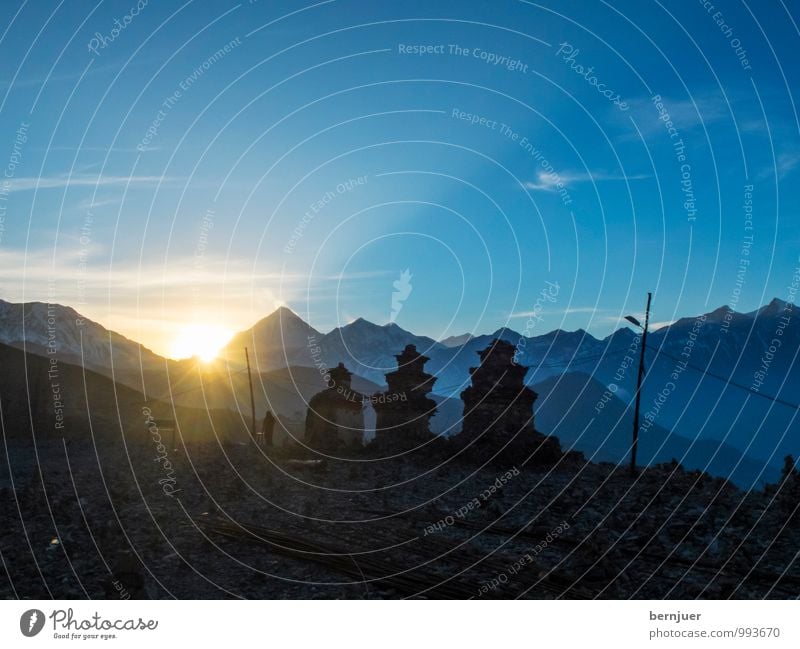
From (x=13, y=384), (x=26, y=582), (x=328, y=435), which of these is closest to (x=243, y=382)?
(x=13, y=384)

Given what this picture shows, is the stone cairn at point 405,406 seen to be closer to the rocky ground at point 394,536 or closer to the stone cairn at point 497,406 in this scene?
the stone cairn at point 497,406

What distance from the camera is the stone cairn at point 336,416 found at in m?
46.6

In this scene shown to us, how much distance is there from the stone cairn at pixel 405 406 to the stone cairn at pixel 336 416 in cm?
267

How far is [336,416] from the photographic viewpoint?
1850 inches

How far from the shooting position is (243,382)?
14338 cm

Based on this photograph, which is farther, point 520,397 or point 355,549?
point 520,397

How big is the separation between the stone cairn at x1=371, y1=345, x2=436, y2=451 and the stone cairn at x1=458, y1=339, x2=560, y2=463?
3896mm

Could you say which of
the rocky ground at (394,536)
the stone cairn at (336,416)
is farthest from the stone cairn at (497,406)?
the stone cairn at (336,416)

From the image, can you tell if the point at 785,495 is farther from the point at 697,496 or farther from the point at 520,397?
the point at 520,397

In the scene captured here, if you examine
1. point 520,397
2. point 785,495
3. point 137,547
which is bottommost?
point 137,547

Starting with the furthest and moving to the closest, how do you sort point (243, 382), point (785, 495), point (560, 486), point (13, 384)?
point (243, 382) → point (13, 384) → point (560, 486) → point (785, 495)

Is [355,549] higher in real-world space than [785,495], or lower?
lower

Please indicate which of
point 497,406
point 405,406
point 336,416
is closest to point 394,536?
point 497,406

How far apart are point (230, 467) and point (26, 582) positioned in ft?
60.9
